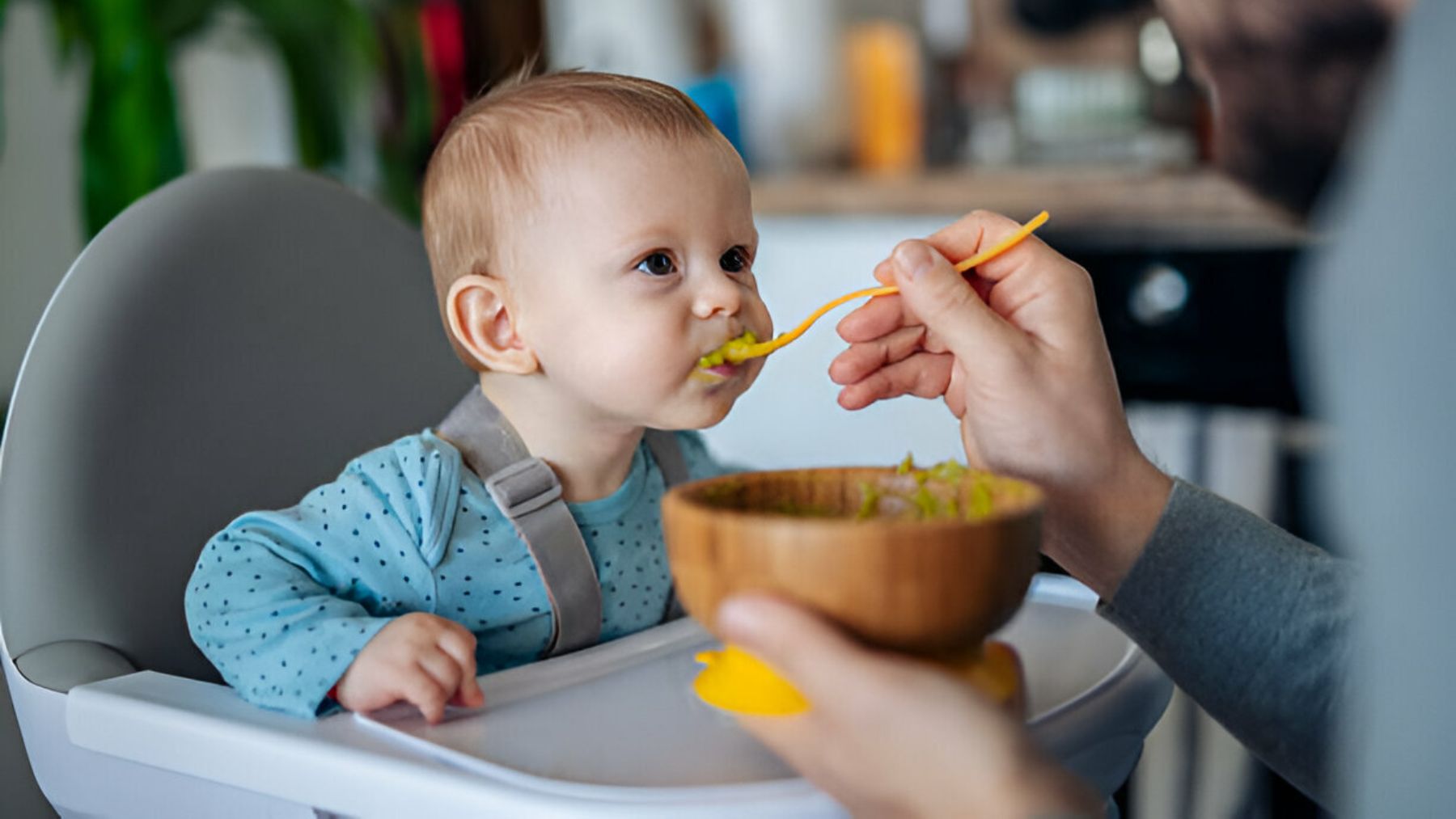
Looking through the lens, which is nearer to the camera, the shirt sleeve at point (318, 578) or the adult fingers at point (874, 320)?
the shirt sleeve at point (318, 578)

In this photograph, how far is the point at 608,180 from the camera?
29.8 inches

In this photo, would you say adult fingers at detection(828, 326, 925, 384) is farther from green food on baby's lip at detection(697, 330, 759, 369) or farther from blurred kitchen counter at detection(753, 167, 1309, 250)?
blurred kitchen counter at detection(753, 167, 1309, 250)

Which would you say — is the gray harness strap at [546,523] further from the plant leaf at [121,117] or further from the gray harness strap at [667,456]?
the plant leaf at [121,117]

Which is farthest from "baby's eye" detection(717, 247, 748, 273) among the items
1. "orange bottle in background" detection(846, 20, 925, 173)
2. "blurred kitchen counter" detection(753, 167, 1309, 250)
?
"orange bottle in background" detection(846, 20, 925, 173)

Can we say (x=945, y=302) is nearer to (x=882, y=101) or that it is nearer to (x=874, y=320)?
(x=874, y=320)

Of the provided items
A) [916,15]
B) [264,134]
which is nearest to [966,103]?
[916,15]

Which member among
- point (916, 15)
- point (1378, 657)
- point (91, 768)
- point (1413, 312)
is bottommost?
point (91, 768)

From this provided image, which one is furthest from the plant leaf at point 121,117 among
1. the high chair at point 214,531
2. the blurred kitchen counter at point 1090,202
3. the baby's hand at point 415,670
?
the baby's hand at point 415,670

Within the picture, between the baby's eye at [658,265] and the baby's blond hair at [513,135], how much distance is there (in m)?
0.07

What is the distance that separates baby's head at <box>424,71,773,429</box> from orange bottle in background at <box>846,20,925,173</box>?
1.43m

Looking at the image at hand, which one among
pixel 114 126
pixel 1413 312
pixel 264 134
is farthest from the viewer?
pixel 264 134

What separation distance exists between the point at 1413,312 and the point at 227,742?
0.51 metres

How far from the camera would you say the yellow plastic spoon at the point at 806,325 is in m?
0.68

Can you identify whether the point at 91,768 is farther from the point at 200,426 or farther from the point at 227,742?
the point at 200,426
